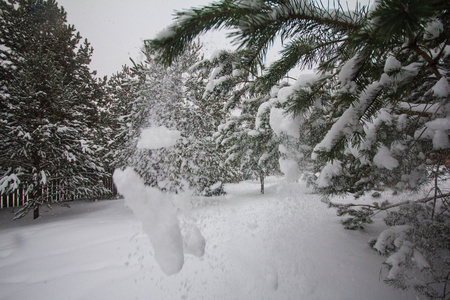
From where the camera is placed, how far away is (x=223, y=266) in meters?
2.01

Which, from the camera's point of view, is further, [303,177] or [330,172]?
[303,177]

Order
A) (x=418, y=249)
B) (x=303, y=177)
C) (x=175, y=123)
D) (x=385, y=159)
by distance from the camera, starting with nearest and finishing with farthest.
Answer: (x=385, y=159)
(x=418, y=249)
(x=303, y=177)
(x=175, y=123)

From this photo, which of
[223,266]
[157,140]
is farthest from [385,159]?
[157,140]

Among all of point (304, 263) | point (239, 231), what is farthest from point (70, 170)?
point (304, 263)

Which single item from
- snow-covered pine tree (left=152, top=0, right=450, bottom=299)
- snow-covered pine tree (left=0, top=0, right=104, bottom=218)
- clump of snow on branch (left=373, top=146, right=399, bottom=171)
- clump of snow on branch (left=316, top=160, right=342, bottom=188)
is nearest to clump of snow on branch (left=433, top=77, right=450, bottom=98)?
snow-covered pine tree (left=152, top=0, right=450, bottom=299)

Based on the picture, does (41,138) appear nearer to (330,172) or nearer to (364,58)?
(330,172)

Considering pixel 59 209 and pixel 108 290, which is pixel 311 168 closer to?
pixel 108 290

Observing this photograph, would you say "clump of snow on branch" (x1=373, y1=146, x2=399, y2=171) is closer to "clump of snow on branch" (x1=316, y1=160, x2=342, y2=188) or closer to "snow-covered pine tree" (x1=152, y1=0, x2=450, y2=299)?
"snow-covered pine tree" (x1=152, y1=0, x2=450, y2=299)

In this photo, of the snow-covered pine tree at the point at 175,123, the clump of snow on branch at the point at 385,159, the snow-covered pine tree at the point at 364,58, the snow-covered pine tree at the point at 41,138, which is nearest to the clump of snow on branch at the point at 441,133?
the snow-covered pine tree at the point at 364,58

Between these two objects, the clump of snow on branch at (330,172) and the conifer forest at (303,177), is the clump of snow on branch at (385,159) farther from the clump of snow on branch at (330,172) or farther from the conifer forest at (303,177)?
the clump of snow on branch at (330,172)

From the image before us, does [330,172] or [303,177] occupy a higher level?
[330,172]

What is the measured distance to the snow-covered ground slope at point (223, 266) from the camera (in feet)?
5.65

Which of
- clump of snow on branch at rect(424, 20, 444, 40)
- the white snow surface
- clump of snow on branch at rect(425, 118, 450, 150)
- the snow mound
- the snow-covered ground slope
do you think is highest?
Answer: clump of snow on branch at rect(424, 20, 444, 40)

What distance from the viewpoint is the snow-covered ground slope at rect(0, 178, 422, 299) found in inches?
67.7
